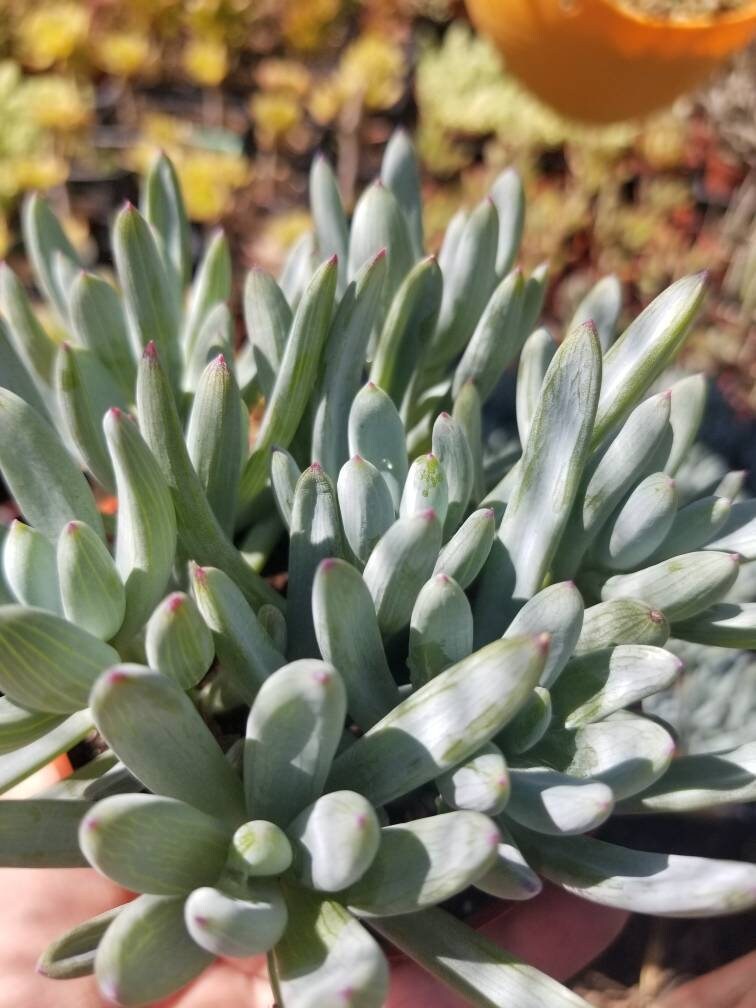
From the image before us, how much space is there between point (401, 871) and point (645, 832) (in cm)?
48

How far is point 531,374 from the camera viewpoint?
0.72 metres

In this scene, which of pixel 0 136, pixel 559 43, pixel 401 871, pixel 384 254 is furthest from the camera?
pixel 0 136

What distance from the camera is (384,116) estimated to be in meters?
2.06

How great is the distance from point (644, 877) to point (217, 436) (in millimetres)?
392

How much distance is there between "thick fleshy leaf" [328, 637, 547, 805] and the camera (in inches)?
19.0

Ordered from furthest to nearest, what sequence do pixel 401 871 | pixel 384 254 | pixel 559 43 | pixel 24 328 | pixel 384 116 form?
pixel 384 116 < pixel 559 43 < pixel 24 328 < pixel 384 254 < pixel 401 871

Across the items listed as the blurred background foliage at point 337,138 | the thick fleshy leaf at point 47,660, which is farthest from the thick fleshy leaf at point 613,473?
the blurred background foliage at point 337,138

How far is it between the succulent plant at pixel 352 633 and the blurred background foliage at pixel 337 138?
3.53 feet

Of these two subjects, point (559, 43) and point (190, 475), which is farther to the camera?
point (559, 43)

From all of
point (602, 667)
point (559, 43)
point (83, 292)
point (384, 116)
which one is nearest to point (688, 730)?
point (602, 667)

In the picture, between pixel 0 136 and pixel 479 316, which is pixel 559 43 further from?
pixel 0 136

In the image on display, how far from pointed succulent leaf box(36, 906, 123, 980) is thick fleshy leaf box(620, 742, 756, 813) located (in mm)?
343

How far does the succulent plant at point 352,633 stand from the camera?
0.49 metres

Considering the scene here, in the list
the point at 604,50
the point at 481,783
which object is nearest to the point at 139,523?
the point at 481,783
